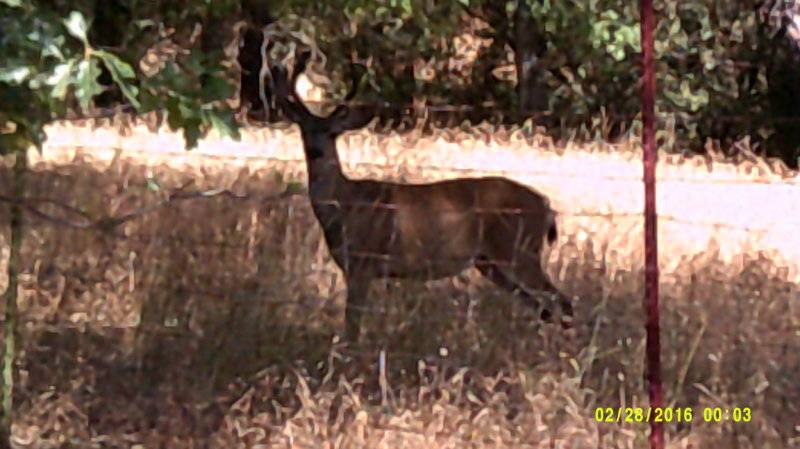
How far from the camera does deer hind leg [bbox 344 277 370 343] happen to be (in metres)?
5.96

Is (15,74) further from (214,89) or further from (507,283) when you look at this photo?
(507,283)

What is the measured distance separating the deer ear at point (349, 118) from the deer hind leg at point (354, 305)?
74 cm

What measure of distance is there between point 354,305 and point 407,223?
52 centimetres

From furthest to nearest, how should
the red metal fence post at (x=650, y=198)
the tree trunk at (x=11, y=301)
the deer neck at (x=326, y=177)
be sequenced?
1. the deer neck at (x=326, y=177)
2. the tree trunk at (x=11, y=301)
3. the red metal fence post at (x=650, y=198)

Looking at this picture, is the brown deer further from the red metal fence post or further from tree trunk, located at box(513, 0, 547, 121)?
the red metal fence post

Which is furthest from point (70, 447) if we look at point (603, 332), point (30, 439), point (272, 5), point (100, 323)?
point (603, 332)

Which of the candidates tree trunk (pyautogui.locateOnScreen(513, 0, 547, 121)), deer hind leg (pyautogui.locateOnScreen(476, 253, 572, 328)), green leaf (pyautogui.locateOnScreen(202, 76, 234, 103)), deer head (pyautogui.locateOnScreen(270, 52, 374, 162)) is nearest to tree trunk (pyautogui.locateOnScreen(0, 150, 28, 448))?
green leaf (pyautogui.locateOnScreen(202, 76, 234, 103))

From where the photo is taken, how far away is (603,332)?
6133mm

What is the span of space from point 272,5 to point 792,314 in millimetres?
3123

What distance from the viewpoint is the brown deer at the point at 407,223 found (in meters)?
6.23

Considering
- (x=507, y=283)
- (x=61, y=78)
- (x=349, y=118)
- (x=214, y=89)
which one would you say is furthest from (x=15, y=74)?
(x=507, y=283)
